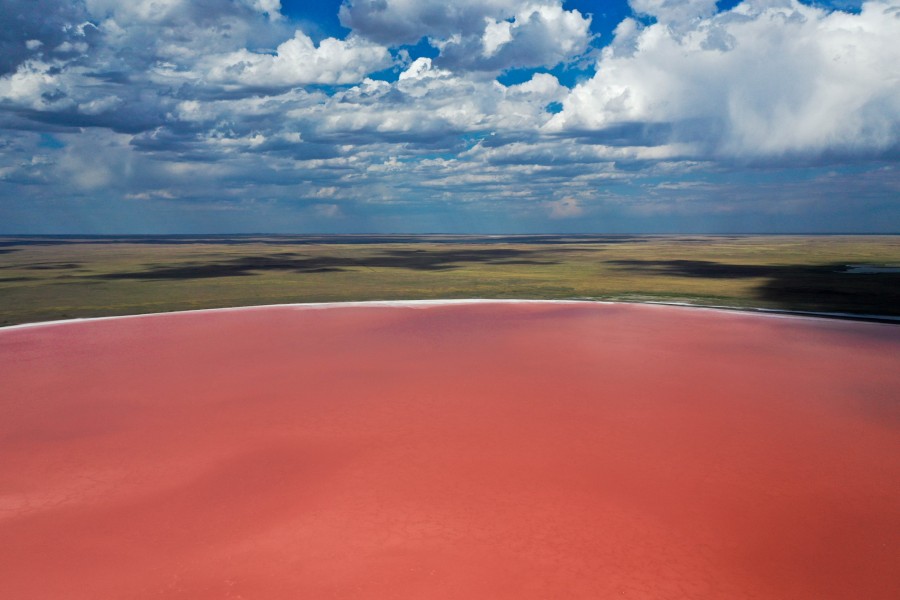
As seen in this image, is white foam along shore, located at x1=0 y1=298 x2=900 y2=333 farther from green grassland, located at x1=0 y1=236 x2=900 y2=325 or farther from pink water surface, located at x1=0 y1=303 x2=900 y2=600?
pink water surface, located at x1=0 y1=303 x2=900 y2=600

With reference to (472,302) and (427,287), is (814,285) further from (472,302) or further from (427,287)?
(427,287)

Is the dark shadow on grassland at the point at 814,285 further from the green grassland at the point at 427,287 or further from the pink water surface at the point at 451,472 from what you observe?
the pink water surface at the point at 451,472

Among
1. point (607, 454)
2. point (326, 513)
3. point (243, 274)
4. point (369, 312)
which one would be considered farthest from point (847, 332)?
point (243, 274)

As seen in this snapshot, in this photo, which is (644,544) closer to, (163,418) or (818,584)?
(818,584)

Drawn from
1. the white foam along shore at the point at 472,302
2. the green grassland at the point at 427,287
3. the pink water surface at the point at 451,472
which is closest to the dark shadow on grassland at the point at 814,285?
the green grassland at the point at 427,287

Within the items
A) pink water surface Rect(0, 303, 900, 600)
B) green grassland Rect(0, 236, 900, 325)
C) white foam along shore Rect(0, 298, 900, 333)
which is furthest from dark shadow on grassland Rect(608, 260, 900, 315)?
pink water surface Rect(0, 303, 900, 600)
